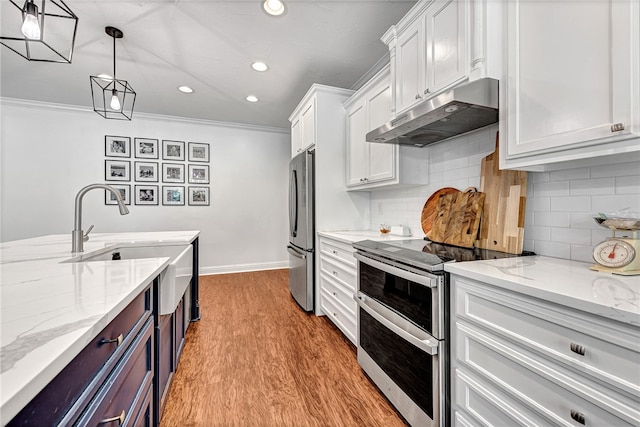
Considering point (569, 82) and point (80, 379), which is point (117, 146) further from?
point (569, 82)

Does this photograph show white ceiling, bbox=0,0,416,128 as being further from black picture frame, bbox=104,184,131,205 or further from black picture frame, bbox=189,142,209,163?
black picture frame, bbox=104,184,131,205

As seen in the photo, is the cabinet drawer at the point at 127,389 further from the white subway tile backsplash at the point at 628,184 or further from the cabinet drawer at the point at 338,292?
the white subway tile backsplash at the point at 628,184

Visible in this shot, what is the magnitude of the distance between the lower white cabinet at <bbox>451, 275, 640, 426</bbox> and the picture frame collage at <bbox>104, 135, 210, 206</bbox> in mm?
4456

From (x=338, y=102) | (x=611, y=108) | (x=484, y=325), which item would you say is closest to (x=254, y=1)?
(x=338, y=102)

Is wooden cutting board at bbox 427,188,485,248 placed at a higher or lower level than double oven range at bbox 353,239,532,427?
higher

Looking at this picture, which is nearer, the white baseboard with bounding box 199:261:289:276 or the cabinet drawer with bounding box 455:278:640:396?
the cabinet drawer with bounding box 455:278:640:396

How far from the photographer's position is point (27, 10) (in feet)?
4.05

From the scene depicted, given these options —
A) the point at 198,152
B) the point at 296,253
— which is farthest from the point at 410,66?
the point at 198,152

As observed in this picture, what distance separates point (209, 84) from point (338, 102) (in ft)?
5.30

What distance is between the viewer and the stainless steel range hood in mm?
1337

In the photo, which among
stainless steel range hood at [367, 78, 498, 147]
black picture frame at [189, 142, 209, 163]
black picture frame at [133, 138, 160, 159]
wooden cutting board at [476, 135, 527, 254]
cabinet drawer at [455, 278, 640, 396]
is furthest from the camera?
black picture frame at [189, 142, 209, 163]

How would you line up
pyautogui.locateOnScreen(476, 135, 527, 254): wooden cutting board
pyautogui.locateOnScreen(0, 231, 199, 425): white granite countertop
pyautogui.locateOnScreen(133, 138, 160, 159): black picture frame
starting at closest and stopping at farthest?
pyautogui.locateOnScreen(0, 231, 199, 425): white granite countertop → pyautogui.locateOnScreen(476, 135, 527, 254): wooden cutting board → pyautogui.locateOnScreen(133, 138, 160, 159): black picture frame

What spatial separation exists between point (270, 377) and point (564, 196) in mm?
2020

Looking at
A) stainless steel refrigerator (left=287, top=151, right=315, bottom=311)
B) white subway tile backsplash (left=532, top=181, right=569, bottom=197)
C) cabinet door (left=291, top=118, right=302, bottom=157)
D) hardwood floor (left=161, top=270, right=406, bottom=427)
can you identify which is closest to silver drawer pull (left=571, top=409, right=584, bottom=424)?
hardwood floor (left=161, top=270, right=406, bottom=427)
